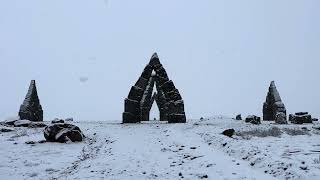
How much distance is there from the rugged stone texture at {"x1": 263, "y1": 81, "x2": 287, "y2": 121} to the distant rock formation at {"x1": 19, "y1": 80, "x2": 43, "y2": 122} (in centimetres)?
1630

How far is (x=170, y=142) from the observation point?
42.0 ft

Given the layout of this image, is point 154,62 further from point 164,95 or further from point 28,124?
point 28,124

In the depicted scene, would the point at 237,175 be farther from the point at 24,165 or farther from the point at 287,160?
the point at 24,165

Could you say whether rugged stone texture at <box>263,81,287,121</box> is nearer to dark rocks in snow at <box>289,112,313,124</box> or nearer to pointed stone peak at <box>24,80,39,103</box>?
dark rocks in snow at <box>289,112,313,124</box>

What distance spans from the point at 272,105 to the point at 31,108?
55.2 ft

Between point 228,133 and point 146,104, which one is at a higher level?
point 146,104

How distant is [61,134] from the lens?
1414 centimetres

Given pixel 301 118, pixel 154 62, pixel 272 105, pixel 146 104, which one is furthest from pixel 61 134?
pixel 146 104

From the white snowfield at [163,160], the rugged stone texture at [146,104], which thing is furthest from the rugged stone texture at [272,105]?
the white snowfield at [163,160]

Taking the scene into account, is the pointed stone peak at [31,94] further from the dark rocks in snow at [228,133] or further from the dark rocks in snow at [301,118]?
the dark rocks in snow at [228,133]

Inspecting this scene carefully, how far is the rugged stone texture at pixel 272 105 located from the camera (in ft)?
86.9

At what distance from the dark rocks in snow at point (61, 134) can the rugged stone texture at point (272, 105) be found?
616 inches

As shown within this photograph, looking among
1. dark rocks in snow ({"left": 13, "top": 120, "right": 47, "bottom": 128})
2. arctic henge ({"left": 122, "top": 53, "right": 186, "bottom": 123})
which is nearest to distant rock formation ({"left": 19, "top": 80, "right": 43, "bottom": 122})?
dark rocks in snow ({"left": 13, "top": 120, "right": 47, "bottom": 128})

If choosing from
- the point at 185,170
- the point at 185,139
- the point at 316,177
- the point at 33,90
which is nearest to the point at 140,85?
the point at 33,90
